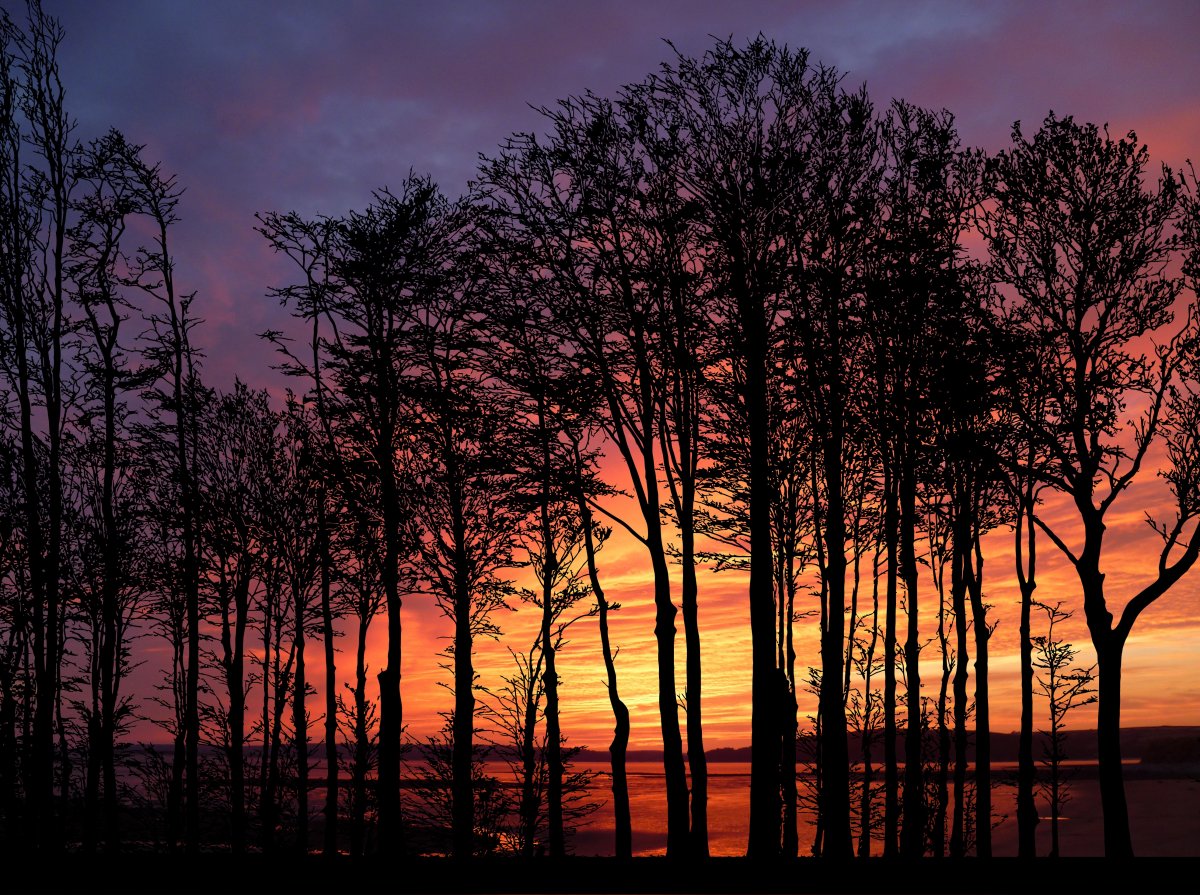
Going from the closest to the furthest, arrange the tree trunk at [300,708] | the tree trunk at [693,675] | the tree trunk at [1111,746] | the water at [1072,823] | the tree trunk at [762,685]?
the tree trunk at [762,685], the tree trunk at [1111,746], the tree trunk at [693,675], the tree trunk at [300,708], the water at [1072,823]

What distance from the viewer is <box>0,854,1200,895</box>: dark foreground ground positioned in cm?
1505

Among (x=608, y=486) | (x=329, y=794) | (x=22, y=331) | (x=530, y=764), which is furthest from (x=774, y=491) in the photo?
(x=22, y=331)

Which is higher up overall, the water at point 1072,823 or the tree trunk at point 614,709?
the tree trunk at point 614,709

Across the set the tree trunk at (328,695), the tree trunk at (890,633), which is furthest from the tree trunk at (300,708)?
the tree trunk at (890,633)

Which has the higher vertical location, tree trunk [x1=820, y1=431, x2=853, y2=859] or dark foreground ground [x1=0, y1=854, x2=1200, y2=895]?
tree trunk [x1=820, y1=431, x2=853, y2=859]

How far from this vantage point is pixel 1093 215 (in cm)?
2194

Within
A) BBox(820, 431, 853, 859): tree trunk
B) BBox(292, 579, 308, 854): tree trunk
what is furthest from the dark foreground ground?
BBox(292, 579, 308, 854): tree trunk

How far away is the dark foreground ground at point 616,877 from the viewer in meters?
15.0

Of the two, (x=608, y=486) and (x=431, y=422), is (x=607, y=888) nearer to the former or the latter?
(x=608, y=486)

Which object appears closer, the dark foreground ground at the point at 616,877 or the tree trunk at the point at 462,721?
the dark foreground ground at the point at 616,877

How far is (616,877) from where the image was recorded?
56.3 feet

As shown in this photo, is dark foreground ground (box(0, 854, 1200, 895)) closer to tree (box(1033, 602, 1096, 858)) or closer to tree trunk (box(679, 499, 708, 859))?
tree trunk (box(679, 499, 708, 859))

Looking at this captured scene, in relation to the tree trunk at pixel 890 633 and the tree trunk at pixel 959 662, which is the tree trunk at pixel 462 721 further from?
the tree trunk at pixel 959 662

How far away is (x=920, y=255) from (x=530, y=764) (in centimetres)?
2011
